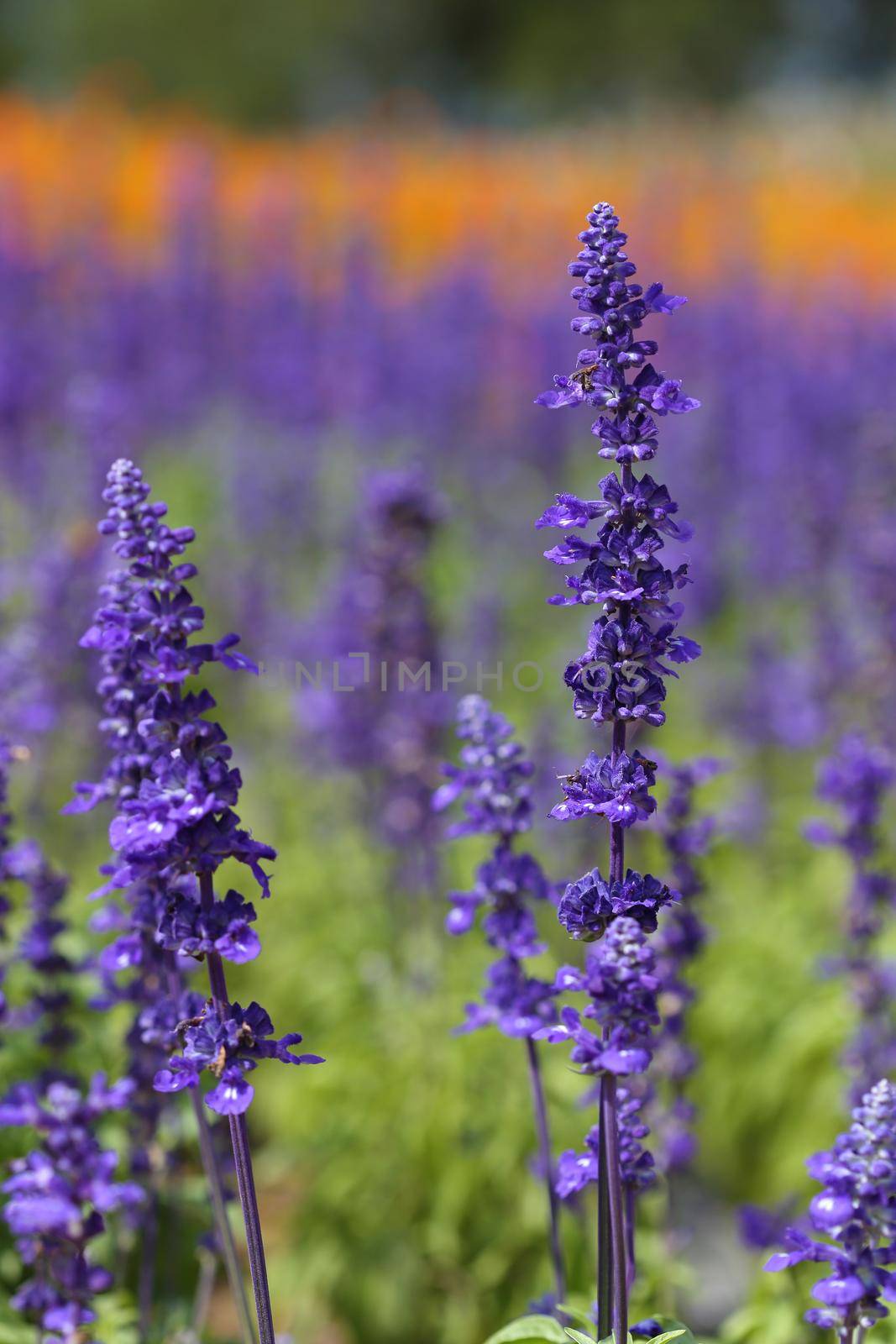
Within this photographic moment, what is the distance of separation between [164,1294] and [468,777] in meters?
2.34

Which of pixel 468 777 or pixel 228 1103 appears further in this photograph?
pixel 468 777

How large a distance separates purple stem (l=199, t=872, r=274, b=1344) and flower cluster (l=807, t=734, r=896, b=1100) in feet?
7.58

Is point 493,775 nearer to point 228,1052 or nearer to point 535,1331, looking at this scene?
point 228,1052

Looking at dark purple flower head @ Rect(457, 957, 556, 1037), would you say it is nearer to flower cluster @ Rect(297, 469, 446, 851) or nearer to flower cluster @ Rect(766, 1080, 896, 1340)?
flower cluster @ Rect(766, 1080, 896, 1340)

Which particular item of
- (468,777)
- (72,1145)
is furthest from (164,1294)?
(468,777)

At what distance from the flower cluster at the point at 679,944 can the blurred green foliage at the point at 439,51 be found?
33.9 meters

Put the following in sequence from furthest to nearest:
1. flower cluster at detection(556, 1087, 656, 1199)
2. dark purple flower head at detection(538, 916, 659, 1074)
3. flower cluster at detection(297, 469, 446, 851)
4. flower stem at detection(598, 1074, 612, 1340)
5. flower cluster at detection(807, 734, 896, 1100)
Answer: flower cluster at detection(297, 469, 446, 851) < flower cluster at detection(807, 734, 896, 1100) < flower cluster at detection(556, 1087, 656, 1199) < flower stem at detection(598, 1074, 612, 1340) < dark purple flower head at detection(538, 916, 659, 1074)

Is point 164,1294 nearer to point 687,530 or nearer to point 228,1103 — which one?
point 228,1103

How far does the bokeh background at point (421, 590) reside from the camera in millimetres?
5258

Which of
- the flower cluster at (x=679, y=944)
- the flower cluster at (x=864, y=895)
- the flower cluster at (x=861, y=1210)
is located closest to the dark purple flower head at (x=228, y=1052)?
the flower cluster at (x=861, y=1210)

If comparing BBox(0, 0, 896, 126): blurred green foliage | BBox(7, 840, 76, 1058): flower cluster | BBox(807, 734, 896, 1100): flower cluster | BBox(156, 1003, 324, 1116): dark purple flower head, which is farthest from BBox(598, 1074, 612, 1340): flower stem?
BBox(0, 0, 896, 126): blurred green foliage

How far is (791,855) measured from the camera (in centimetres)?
765

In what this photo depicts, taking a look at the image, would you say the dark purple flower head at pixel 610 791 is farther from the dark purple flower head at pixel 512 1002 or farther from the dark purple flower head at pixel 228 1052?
the dark purple flower head at pixel 512 1002

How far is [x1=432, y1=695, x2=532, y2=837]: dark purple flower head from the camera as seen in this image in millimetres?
3229
